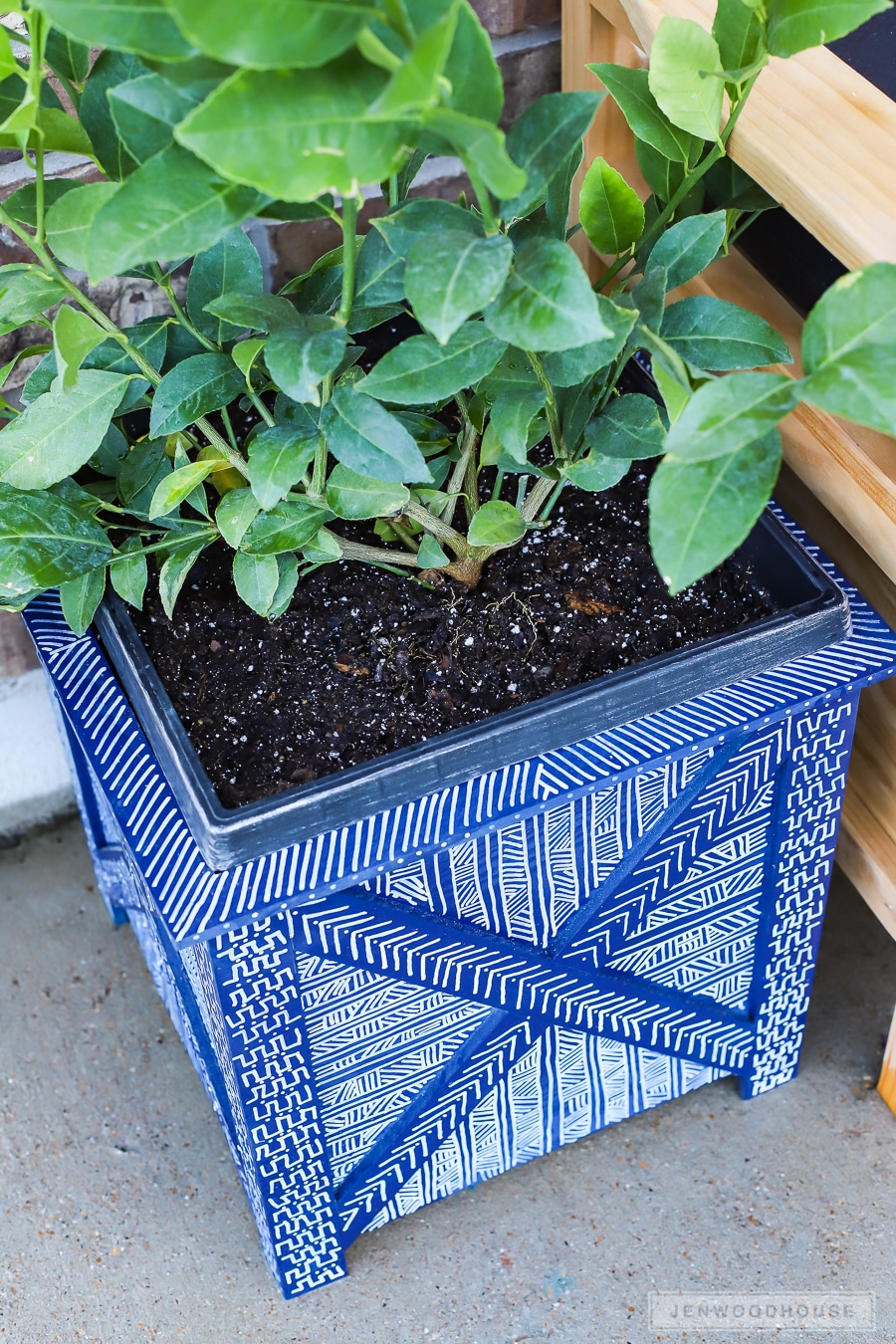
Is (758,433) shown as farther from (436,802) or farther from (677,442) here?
(436,802)

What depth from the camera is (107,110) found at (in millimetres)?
639

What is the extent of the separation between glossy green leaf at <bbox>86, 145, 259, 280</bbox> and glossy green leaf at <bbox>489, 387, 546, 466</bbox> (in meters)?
0.20

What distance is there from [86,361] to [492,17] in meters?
0.49

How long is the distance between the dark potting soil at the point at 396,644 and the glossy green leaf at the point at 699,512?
29 centimetres

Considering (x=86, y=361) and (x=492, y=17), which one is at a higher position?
(x=492, y=17)

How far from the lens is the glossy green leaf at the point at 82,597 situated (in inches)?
31.6

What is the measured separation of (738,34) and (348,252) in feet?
0.83

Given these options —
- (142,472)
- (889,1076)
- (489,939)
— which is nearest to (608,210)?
A: (142,472)

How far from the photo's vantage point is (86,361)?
29.6 inches

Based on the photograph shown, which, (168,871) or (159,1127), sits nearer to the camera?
(168,871)

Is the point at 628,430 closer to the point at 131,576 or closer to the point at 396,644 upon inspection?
the point at 396,644

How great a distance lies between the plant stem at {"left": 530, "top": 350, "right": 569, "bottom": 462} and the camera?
2.19 feet

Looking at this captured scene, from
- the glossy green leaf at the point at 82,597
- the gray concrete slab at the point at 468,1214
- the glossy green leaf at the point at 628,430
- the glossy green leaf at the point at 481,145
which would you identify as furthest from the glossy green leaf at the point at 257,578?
the gray concrete slab at the point at 468,1214

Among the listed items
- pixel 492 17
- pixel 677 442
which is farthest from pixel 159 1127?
pixel 492 17
